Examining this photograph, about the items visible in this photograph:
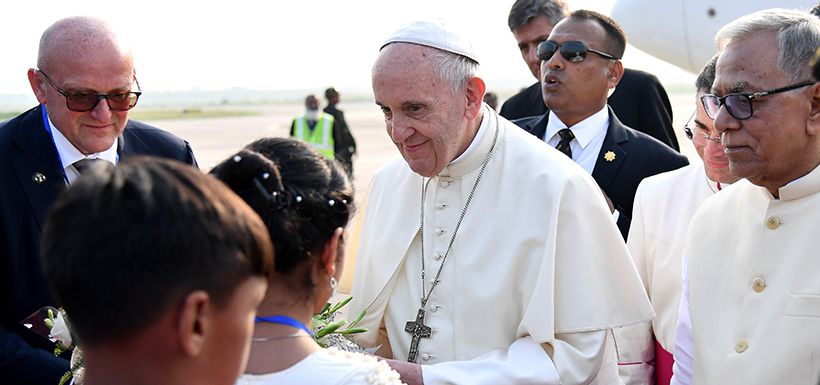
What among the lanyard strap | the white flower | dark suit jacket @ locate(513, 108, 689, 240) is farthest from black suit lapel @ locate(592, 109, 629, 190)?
the white flower

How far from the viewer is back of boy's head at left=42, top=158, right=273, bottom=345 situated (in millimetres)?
1684

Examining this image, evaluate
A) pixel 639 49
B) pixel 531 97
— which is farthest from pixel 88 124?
pixel 639 49

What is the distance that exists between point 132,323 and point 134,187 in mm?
251

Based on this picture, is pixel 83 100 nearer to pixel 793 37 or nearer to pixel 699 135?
pixel 793 37

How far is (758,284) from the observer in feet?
10.6

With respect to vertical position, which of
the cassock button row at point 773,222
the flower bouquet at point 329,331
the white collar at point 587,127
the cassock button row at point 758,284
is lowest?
the flower bouquet at point 329,331

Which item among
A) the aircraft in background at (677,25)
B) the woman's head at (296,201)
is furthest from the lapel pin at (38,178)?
the aircraft in background at (677,25)

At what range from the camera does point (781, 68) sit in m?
3.17

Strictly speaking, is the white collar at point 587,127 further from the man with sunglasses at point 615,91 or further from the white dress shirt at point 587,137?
the man with sunglasses at point 615,91

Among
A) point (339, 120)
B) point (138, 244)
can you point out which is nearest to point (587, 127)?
point (138, 244)

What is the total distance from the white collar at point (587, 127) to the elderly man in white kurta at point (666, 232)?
104 cm

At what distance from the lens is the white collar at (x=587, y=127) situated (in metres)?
5.54

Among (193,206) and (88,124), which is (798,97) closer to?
(193,206)

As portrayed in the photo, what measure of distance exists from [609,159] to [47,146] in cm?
302
